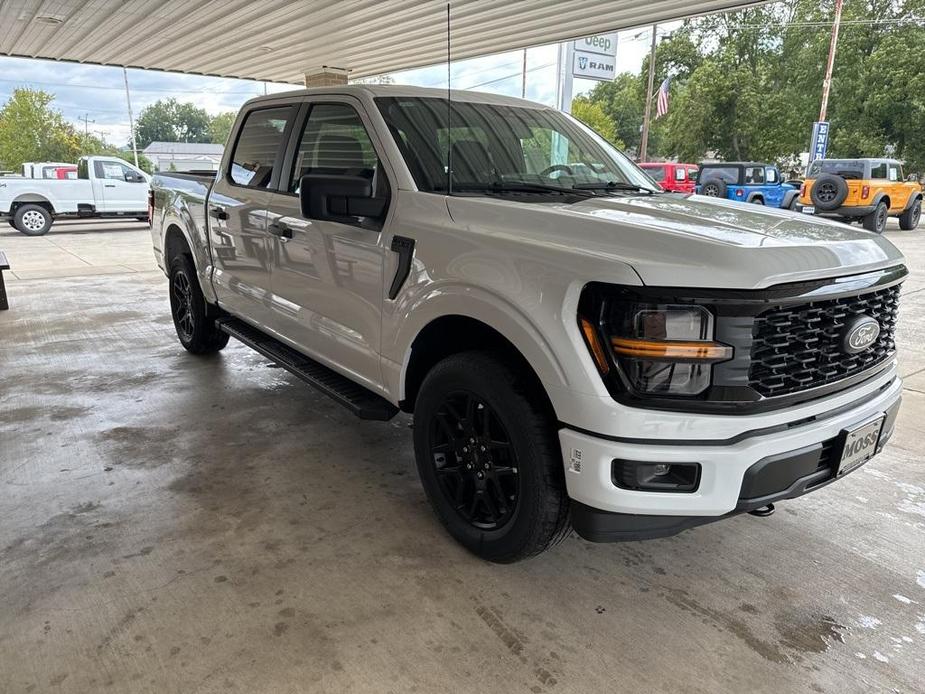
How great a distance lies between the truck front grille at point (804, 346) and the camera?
204cm

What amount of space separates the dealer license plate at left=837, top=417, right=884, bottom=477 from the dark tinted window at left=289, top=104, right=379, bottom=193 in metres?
2.20

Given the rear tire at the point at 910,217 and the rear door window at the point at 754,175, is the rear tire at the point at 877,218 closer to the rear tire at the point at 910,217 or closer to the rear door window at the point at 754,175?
the rear tire at the point at 910,217

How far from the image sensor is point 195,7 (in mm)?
9383

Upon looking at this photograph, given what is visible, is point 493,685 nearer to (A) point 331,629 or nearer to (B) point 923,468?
(A) point 331,629

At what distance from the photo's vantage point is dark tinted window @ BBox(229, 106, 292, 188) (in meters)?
3.95

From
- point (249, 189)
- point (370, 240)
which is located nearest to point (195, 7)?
point (249, 189)

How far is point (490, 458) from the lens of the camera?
101 inches

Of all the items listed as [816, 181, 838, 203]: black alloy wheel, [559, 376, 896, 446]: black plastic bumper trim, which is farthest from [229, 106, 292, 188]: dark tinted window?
[816, 181, 838, 203]: black alloy wheel

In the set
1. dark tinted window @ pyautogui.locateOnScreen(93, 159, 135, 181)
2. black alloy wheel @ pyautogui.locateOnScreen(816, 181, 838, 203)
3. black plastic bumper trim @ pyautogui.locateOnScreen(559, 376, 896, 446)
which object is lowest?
black plastic bumper trim @ pyautogui.locateOnScreen(559, 376, 896, 446)

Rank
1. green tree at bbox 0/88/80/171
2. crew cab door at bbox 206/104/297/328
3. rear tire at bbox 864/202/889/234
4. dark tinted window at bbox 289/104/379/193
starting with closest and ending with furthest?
dark tinted window at bbox 289/104/379/193 < crew cab door at bbox 206/104/297/328 < rear tire at bbox 864/202/889/234 < green tree at bbox 0/88/80/171

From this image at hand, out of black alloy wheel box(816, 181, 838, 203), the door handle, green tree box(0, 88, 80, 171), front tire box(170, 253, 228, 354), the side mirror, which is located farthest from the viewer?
→ green tree box(0, 88, 80, 171)

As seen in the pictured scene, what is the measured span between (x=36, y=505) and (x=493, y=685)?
2.37 meters

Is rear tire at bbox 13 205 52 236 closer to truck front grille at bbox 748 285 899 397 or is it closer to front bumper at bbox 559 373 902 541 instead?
front bumper at bbox 559 373 902 541

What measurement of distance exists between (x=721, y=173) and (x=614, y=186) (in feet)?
59.1
